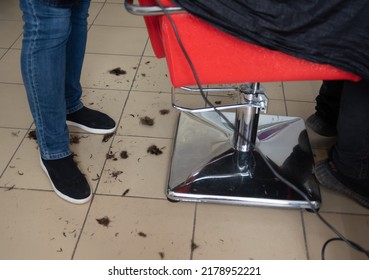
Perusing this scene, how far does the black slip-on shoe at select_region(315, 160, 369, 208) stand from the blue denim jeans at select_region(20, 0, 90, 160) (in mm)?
919

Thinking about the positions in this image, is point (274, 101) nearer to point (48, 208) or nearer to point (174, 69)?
point (174, 69)

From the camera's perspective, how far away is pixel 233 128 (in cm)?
138

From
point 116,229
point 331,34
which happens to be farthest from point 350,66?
point 116,229

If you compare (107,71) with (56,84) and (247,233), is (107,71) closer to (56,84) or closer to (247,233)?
(56,84)

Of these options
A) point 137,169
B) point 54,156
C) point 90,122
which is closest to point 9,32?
point 90,122

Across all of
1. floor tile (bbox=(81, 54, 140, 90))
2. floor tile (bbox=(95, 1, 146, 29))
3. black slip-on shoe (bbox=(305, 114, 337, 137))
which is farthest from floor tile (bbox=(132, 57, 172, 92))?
black slip-on shoe (bbox=(305, 114, 337, 137))

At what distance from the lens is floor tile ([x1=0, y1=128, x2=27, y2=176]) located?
1398mm

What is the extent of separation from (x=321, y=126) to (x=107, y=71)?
109cm

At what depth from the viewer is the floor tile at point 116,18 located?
2332 mm

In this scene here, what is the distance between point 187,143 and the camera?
1413 millimetres

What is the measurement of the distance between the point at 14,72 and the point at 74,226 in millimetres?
1067

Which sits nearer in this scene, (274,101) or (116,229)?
(116,229)

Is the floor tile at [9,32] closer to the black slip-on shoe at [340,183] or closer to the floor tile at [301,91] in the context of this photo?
the floor tile at [301,91]
